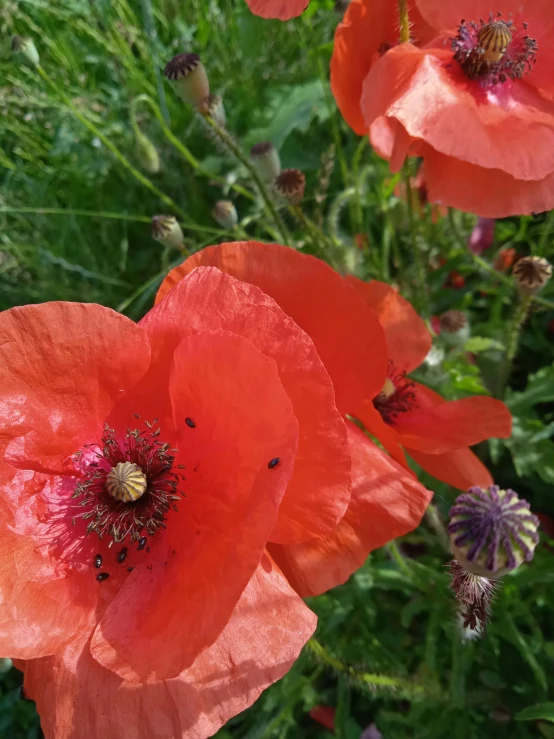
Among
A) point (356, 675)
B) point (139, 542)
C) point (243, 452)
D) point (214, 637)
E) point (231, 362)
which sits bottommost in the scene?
point (356, 675)

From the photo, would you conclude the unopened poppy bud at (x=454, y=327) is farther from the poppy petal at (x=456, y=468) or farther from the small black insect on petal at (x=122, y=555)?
the small black insect on petal at (x=122, y=555)

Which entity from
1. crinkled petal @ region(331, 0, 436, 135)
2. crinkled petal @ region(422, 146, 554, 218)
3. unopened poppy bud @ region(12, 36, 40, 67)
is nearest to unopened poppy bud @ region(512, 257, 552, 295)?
crinkled petal @ region(422, 146, 554, 218)

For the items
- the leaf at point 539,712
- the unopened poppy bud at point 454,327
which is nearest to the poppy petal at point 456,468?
the leaf at point 539,712

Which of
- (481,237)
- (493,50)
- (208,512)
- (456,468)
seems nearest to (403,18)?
(493,50)

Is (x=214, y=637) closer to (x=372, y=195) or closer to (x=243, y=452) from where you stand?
(x=243, y=452)

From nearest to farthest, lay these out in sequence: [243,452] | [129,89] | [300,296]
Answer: [243,452] < [300,296] < [129,89]

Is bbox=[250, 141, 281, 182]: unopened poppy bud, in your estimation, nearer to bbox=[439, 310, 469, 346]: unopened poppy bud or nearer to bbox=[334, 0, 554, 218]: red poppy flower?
bbox=[334, 0, 554, 218]: red poppy flower

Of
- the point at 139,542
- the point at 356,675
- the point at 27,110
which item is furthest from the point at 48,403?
the point at 27,110

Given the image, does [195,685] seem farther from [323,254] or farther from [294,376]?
[323,254]
